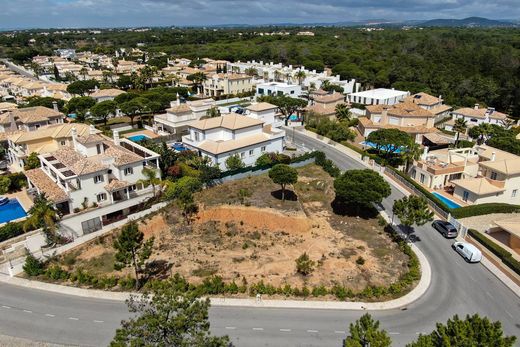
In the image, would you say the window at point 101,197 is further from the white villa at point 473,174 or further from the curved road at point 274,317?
the white villa at point 473,174

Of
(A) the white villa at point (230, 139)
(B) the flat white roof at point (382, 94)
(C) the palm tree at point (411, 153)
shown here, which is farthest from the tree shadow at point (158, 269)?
(B) the flat white roof at point (382, 94)

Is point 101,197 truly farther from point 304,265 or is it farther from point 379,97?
point 379,97

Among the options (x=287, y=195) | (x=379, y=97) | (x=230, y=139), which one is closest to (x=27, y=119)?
(x=230, y=139)

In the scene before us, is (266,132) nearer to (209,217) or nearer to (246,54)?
(209,217)

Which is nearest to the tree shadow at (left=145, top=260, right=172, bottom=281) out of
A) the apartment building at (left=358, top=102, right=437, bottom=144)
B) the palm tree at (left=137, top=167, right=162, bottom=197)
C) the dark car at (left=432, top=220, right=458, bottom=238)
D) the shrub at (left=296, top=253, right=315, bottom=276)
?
the palm tree at (left=137, top=167, right=162, bottom=197)

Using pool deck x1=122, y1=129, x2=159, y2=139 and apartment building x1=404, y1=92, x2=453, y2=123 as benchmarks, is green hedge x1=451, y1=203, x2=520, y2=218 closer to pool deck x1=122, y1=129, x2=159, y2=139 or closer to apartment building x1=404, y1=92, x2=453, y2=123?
apartment building x1=404, y1=92, x2=453, y2=123

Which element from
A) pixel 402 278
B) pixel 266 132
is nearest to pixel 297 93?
pixel 266 132
